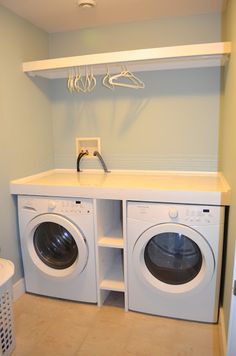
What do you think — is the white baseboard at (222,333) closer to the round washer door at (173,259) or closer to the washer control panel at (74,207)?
the round washer door at (173,259)

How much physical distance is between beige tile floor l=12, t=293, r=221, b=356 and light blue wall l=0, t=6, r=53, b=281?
438 millimetres

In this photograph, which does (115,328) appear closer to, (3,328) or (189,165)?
(3,328)

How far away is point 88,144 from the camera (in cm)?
271

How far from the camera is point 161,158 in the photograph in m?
2.54

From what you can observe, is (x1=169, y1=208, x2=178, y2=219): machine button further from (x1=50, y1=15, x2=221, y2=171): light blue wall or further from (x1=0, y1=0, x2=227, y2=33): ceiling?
(x1=0, y1=0, x2=227, y2=33): ceiling

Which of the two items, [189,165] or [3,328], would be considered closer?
[3,328]

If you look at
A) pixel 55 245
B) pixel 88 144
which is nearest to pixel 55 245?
pixel 55 245

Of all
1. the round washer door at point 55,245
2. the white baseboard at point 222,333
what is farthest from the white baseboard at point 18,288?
the white baseboard at point 222,333

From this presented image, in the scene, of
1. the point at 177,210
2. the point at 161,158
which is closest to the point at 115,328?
the point at 177,210

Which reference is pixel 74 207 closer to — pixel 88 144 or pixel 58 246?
pixel 58 246

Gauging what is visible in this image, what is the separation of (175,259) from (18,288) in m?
1.32

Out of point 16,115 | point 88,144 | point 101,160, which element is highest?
point 16,115

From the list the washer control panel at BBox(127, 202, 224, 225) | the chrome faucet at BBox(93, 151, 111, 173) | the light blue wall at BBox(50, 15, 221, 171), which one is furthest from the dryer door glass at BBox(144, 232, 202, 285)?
the chrome faucet at BBox(93, 151, 111, 173)

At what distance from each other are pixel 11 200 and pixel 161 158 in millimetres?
1317
